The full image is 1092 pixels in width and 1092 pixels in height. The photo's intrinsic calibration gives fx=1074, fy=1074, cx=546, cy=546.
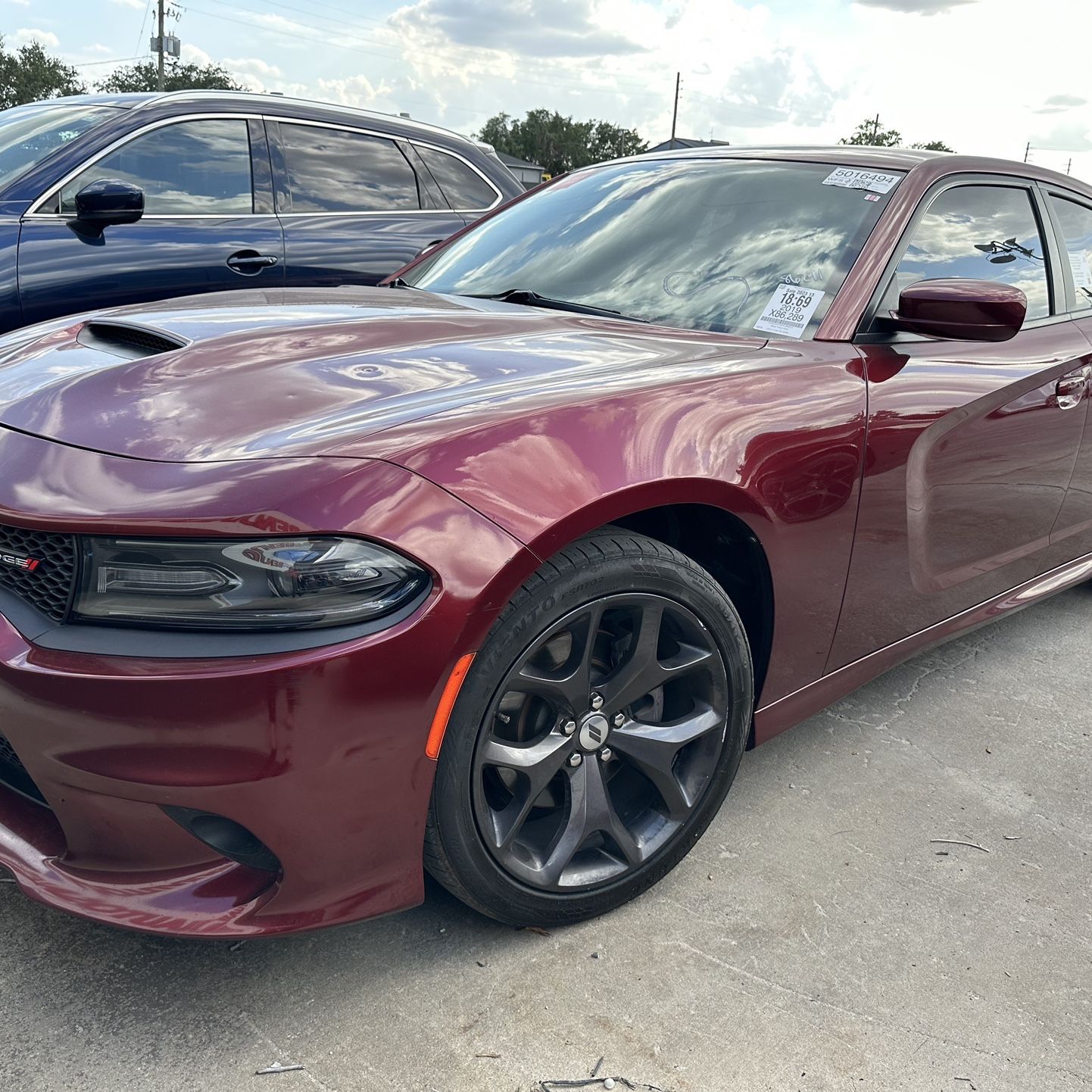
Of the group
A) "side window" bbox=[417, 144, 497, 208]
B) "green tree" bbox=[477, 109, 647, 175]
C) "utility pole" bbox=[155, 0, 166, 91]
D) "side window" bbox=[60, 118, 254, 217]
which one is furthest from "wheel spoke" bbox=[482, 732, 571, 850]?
"green tree" bbox=[477, 109, 647, 175]

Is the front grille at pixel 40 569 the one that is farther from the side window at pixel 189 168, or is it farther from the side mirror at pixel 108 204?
the side window at pixel 189 168

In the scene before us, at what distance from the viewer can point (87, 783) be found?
1597mm

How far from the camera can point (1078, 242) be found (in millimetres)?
3355

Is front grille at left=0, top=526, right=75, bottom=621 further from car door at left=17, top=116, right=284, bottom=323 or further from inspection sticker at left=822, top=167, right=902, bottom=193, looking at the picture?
car door at left=17, top=116, right=284, bottom=323

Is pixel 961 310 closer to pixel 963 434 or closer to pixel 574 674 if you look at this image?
pixel 963 434

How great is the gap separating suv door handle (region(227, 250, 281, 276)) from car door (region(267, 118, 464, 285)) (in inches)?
3.8

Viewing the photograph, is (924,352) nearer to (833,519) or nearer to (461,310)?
(833,519)

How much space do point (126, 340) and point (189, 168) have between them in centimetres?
249

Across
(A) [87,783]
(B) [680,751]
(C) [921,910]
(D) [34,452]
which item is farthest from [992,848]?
(D) [34,452]

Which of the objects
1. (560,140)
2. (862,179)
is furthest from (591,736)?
(560,140)

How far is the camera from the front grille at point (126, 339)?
2.17 meters

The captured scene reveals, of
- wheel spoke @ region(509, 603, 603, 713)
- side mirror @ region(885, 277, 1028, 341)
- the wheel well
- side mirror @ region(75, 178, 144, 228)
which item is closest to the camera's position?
wheel spoke @ region(509, 603, 603, 713)

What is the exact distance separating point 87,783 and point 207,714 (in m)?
0.25

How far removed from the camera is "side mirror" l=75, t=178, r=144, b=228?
3.91m
